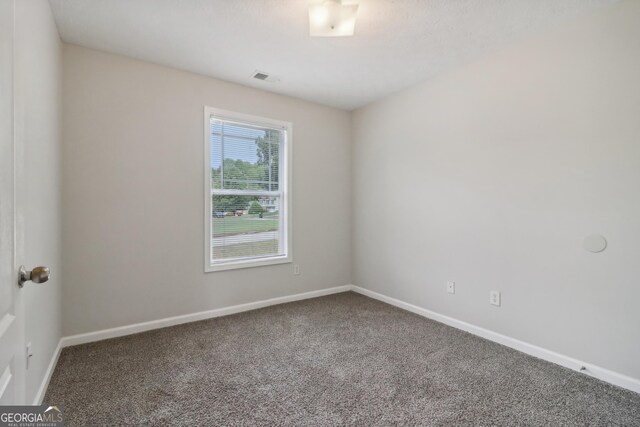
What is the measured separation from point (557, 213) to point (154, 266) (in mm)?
3434

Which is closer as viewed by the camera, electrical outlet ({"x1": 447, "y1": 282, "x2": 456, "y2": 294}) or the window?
electrical outlet ({"x1": 447, "y1": 282, "x2": 456, "y2": 294})

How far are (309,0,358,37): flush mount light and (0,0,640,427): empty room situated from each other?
0.07 feet

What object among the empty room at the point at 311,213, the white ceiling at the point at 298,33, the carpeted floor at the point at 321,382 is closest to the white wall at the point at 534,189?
the empty room at the point at 311,213

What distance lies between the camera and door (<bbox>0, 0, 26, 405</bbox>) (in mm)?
789

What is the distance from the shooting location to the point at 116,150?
276 cm

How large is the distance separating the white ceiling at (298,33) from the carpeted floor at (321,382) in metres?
2.51

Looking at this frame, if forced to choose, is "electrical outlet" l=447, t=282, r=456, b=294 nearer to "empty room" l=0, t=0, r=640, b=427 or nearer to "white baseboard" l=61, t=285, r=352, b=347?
"empty room" l=0, t=0, r=640, b=427

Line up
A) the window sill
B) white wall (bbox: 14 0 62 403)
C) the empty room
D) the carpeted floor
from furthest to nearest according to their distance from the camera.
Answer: the window sill, the empty room, the carpeted floor, white wall (bbox: 14 0 62 403)

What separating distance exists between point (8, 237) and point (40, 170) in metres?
1.40

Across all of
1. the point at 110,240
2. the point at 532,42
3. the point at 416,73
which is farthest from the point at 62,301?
the point at 532,42

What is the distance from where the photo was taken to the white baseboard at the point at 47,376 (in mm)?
1836

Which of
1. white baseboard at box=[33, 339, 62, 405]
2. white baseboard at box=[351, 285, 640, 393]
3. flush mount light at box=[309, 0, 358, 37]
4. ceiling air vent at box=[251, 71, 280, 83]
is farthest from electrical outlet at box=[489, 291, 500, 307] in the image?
white baseboard at box=[33, 339, 62, 405]

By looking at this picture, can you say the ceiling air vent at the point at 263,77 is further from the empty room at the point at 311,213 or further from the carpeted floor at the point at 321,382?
the carpeted floor at the point at 321,382

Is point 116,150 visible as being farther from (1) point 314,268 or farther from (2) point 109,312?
(1) point 314,268
